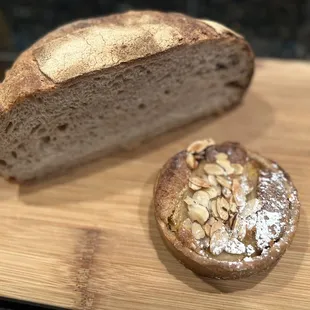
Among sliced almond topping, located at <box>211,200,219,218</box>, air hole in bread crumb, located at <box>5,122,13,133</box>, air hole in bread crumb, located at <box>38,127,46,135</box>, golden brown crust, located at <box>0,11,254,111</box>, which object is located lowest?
sliced almond topping, located at <box>211,200,219,218</box>

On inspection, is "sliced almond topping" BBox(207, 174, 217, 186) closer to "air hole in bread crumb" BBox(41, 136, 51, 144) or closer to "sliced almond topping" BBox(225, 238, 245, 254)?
"sliced almond topping" BBox(225, 238, 245, 254)

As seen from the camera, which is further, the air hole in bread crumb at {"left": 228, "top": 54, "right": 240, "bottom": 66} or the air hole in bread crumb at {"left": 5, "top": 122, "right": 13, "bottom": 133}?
the air hole in bread crumb at {"left": 228, "top": 54, "right": 240, "bottom": 66}

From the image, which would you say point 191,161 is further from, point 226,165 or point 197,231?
point 197,231

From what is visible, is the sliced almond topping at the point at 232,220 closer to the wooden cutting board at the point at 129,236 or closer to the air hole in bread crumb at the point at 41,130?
the wooden cutting board at the point at 129,236

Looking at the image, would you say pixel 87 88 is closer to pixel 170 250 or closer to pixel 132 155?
pixel 132 155

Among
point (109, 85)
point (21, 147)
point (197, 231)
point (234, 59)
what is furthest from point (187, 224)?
point (234, 59)

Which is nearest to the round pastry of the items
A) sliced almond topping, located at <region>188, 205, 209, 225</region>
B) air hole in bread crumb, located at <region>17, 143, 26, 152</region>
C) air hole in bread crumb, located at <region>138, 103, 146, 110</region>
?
sliced almond topping, located at <region>188, 205, 209, 225</region>
